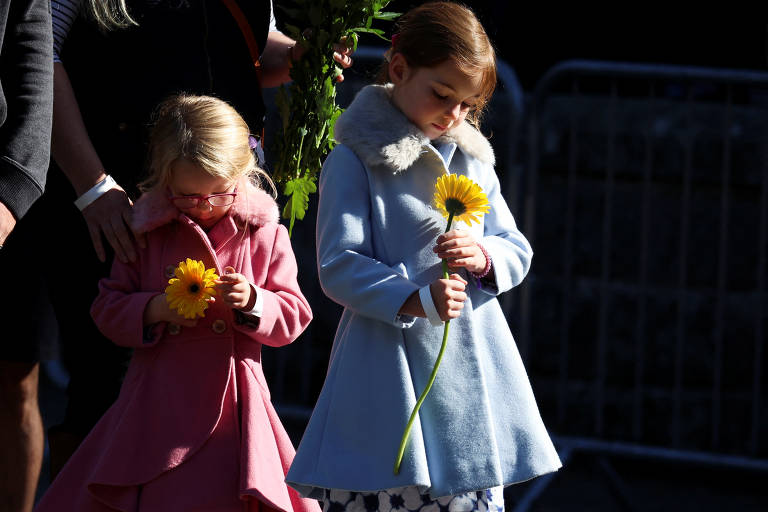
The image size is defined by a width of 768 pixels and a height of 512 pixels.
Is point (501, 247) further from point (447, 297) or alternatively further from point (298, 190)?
point (298, 190)

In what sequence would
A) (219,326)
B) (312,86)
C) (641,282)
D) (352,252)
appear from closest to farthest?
(352,252) < (219,326) < (312,86) < (641,282)

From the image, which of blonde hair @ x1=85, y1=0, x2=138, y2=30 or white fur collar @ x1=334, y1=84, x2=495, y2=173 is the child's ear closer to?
white fur collar @ x1=334, y1=84, x2=495, y2=173

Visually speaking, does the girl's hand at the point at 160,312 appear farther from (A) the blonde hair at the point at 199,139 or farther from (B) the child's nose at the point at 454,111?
(B) the child's nose at the point at 454,111

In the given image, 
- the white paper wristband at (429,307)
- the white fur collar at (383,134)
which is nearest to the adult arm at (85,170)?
the white fur collar at (383,134)

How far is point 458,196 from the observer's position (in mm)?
2549

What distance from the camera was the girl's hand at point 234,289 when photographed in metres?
2.58

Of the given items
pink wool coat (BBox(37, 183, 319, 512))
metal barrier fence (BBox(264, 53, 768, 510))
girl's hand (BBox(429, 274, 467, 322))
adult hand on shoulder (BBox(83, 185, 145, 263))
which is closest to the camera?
girl's hand (BBox(429, 274, 467, 322))

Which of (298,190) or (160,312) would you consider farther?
(298,190)

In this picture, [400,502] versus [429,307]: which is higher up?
[429,307]

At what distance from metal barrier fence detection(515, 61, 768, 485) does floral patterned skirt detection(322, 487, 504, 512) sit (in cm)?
278

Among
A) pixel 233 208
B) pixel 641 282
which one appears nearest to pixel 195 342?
pixel 233 208

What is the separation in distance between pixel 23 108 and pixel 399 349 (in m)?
0.96

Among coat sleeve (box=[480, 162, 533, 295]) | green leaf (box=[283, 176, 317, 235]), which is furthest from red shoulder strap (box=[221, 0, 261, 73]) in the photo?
coat sleeve (box=[480, 162, 533, 295])

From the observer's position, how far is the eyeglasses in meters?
2.70
